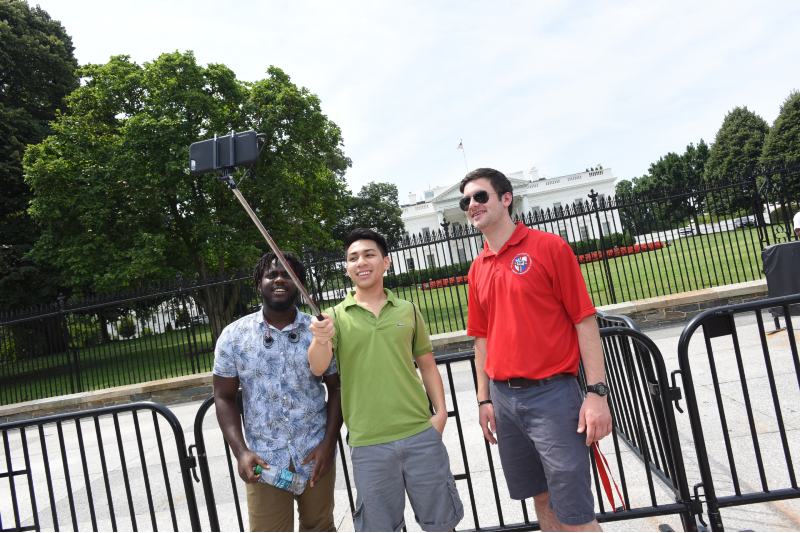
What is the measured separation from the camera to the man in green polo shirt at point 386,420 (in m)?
2.18

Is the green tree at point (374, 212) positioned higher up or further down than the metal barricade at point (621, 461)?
higher up

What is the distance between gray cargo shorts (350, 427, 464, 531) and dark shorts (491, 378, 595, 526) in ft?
1.34

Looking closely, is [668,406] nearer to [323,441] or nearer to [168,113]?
[323,441]

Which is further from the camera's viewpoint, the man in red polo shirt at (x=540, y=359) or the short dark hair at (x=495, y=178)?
the short dark hair at (x=495, y=178)

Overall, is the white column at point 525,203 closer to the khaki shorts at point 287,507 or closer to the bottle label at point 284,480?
the khaki shorts at point 287,507

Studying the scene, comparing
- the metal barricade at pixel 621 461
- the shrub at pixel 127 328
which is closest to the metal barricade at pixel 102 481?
the metal barricade at pixel 621 461

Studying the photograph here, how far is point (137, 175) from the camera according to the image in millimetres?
16219

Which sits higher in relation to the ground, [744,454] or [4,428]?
[4,428]

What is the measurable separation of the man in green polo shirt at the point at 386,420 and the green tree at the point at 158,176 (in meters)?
12.8

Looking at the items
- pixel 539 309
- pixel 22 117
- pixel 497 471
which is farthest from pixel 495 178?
pixel 22 117

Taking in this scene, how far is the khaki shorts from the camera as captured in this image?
224cm

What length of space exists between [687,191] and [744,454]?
7103 millimetres

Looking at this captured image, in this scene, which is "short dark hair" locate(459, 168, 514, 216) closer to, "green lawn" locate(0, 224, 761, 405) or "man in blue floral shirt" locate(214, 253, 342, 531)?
"man in blue floral shirt" locate(214, 253, 342, 531)

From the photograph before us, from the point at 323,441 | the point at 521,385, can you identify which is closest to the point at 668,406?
the point at 521,385
